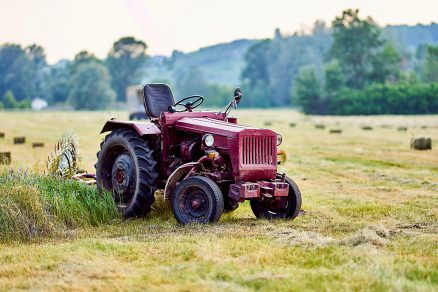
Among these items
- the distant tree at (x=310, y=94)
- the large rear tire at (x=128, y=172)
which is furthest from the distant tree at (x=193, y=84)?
the large rear tire at (x=128, y=172)

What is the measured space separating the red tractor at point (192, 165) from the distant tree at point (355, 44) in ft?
243

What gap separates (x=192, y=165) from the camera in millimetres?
10125

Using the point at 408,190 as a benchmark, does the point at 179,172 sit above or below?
above

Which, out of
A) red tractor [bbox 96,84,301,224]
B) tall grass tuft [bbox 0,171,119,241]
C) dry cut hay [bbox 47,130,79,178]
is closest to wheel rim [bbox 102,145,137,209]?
red tractor [bbox 96,84,301,224]

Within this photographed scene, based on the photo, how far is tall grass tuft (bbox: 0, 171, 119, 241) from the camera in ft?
29.8

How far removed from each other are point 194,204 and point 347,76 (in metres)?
76.5

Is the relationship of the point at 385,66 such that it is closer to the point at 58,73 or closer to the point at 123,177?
the point at 58,73

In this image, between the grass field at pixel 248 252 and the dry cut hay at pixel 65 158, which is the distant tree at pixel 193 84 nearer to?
the dry cut hay at pixel 65 158

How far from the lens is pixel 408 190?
1395 cm

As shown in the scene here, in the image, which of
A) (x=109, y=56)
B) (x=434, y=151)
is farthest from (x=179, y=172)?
(x=109, y=56)

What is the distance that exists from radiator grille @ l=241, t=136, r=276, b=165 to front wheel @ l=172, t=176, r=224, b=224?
0.59 m

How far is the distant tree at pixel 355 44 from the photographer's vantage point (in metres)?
84.6

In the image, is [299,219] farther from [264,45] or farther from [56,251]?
[264,45]

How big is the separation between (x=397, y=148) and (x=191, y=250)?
18389 millimetres
